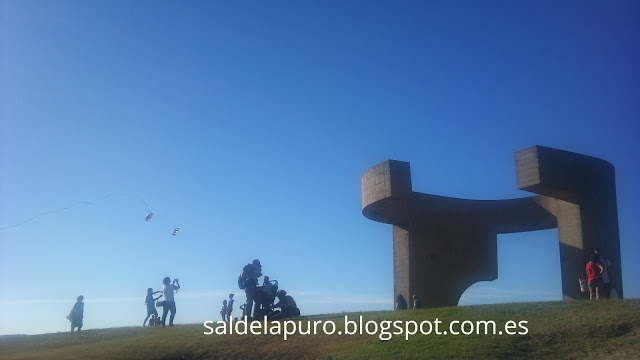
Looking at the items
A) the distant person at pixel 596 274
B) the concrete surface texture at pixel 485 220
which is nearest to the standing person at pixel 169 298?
the concrete surface texture at pixel 485 220

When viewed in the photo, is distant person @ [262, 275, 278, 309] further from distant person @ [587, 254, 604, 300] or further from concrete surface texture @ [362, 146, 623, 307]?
distant person @ [587, 254, 604, 300]

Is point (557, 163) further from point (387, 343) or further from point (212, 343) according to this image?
point (212, 343)

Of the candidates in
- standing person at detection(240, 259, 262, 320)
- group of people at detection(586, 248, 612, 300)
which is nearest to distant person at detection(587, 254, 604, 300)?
group of people at detection(586, 248, 612, 300)

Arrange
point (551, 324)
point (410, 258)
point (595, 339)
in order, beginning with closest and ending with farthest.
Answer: point (595, 339)
point (551, 324)
point (410, 258)

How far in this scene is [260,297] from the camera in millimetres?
15859

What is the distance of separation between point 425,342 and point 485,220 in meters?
14.0

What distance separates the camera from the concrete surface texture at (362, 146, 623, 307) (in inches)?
781

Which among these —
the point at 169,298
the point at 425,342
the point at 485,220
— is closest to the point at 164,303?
the point at 169,298

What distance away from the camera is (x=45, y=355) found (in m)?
12.9

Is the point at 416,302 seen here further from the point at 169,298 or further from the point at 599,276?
the point at 169,298

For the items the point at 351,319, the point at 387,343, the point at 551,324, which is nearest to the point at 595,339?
the point at 551,324

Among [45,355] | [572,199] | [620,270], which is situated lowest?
[45,355]

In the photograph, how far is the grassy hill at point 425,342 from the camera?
1107 centimetres

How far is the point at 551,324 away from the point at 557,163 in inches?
337
